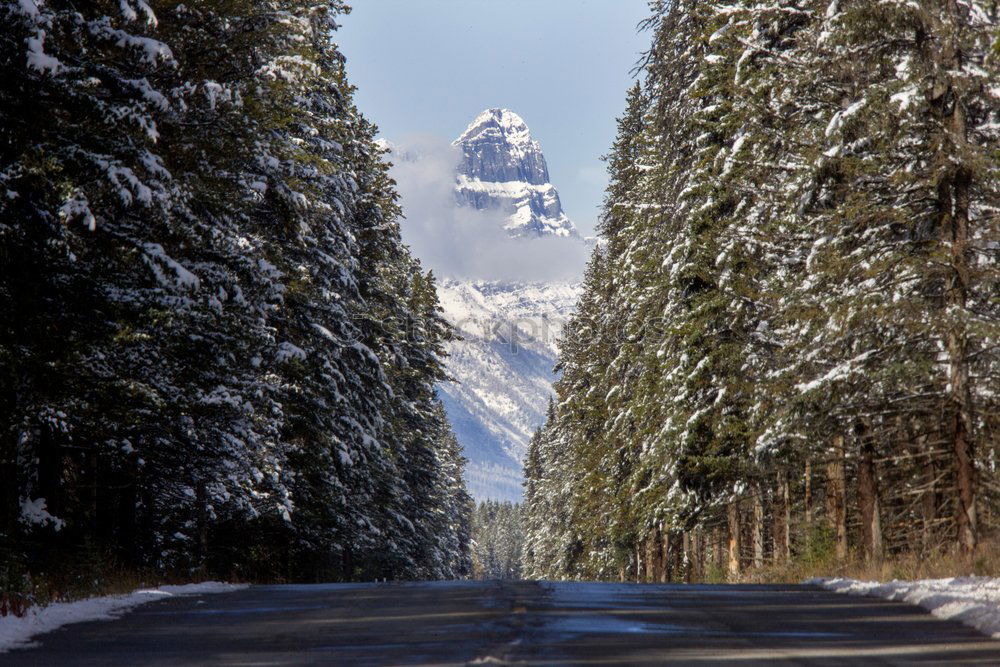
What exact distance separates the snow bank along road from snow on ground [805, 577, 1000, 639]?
0.20 meters

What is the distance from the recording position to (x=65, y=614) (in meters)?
10.8

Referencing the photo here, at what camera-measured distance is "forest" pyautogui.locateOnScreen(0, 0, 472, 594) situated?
13.5m

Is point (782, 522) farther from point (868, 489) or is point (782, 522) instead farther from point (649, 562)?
point (649, 562)

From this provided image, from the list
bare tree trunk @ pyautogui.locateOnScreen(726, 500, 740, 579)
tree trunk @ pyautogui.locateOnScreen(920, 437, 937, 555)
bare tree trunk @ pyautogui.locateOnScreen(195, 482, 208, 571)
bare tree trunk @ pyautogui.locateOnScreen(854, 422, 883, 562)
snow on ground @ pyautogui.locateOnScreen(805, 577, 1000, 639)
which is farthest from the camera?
bare tree trunk @ pyautogui.locateOnScreen(726, 500, 740, 579)

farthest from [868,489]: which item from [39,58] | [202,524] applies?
[39,58]

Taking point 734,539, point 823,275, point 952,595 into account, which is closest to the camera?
point 952,595

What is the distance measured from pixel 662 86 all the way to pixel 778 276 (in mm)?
9538

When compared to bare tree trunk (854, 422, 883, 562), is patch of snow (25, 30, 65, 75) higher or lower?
higher

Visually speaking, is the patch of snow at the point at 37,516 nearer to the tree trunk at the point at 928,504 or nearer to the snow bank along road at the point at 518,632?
the snow bank along road at the point at 518,632

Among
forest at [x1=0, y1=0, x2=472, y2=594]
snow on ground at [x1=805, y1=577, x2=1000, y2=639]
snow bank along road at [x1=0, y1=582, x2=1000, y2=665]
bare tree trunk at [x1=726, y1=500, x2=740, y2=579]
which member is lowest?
snow bank along road at [x1=0, y1=582, x2=1000, y2=665]

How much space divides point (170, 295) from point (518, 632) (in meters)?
8.47

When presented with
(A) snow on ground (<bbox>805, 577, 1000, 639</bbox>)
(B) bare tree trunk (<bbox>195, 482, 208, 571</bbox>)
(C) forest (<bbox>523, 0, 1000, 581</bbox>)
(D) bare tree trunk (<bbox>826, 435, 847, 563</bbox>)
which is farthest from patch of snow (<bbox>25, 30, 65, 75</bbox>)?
(D) bare tree trunk (<bbox>826, 435, 847, 563</bbox>)

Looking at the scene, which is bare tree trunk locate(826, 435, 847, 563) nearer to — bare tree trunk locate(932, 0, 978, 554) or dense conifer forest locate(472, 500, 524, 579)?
bare tree trunk locate(932, 0, 978, 554)

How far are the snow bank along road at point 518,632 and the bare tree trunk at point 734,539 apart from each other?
15472 mm
